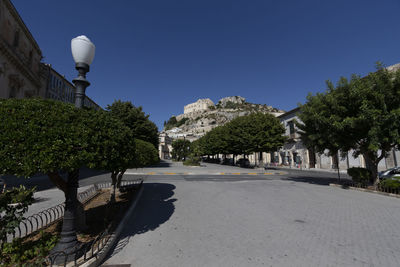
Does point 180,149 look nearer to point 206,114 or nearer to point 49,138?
point 49,138

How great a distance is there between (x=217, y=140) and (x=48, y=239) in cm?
3816

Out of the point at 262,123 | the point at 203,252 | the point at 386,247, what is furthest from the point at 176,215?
the point at 262,123

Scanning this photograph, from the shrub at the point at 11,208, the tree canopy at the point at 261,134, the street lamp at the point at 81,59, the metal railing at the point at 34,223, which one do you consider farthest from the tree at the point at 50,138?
the tree canopy at the point at 261,134

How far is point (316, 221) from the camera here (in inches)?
220

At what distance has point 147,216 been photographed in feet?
20.0

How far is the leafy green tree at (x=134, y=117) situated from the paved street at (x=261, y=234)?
1758cm

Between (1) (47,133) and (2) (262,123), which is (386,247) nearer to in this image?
(1) (47,133)

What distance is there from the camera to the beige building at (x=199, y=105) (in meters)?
164

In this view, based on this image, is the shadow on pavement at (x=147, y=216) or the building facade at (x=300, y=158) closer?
the shadow on pavement at (x=147, y=216)

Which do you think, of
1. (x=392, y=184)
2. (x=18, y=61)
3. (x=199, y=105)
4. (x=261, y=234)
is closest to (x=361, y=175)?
(x=392, y=184)

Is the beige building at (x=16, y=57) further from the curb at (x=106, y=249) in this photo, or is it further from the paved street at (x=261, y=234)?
the paved street at (x=261, y=234)

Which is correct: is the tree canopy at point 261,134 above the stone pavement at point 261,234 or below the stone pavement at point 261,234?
above

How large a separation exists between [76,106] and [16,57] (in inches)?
1011

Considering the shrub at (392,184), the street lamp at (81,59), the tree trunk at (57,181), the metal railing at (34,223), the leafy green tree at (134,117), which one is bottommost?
the metal railing at (34,223)
